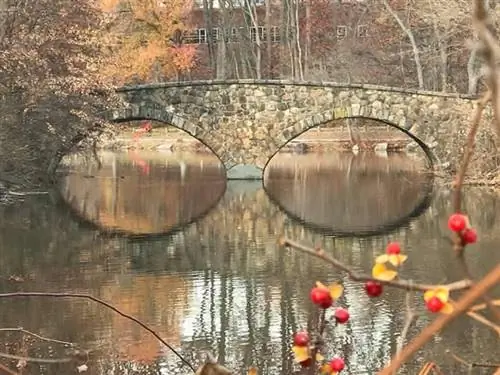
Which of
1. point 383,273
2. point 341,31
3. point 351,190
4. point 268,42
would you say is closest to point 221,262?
point 351,190

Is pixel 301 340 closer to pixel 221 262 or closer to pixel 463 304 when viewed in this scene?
pixel 463 304

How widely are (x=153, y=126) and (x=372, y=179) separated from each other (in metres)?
A: 16.0

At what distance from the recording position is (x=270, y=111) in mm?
22203

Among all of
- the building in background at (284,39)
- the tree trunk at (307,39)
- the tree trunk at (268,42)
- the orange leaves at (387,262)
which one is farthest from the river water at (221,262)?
the tree trunk at (268,42)

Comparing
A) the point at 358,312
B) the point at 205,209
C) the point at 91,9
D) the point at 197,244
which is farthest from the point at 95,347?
the point at 91,9

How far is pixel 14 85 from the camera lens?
16797mm

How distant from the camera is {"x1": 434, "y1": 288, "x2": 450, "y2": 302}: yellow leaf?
1054 millimetres

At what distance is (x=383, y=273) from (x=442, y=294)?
86 millimetres

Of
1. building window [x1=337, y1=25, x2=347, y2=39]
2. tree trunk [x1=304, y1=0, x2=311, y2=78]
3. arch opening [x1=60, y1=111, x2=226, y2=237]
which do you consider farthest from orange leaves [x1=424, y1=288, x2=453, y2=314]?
building window [x1=337, y1=25, x2=347, y2=39]

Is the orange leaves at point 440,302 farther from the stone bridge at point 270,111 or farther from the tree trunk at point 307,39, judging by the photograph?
the tree trunk at point 307,39

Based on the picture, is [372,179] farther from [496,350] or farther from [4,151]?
[496,350]

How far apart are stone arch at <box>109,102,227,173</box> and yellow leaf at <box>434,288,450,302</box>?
66.7ft

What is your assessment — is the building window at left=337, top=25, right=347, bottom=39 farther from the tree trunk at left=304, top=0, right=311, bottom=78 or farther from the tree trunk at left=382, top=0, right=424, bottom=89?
the tree trunk at left=382, top=0, right=424, bottom=89

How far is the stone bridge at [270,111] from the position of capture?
2147 cm
